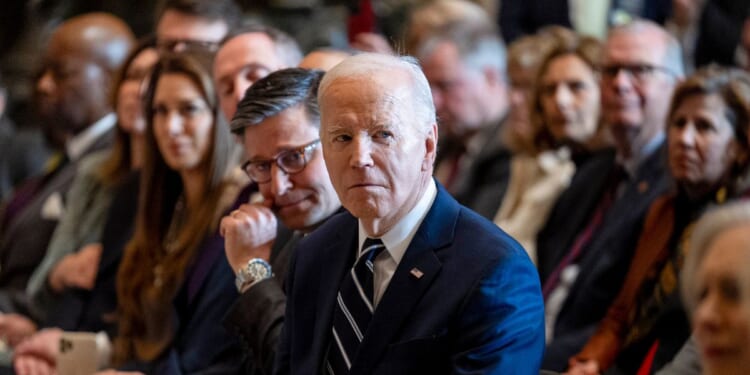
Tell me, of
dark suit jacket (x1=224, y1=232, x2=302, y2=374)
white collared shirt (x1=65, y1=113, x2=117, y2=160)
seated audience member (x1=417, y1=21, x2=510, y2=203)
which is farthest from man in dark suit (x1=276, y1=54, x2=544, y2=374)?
white collared shirt (x1=65, y1=113, x2=117, y2=160)

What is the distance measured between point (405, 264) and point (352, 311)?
0.17 m

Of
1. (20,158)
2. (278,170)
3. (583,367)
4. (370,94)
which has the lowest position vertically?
(20,158)

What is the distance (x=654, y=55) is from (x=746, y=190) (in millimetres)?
1130

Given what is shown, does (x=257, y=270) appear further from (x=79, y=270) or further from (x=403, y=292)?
(x=79, y=270)

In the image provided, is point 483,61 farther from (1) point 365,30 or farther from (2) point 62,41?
(2) point 62,41

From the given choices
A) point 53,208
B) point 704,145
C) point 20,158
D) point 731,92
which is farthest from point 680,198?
point 20,158

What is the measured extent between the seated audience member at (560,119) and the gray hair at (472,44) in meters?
0.38

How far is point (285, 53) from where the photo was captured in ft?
12.4

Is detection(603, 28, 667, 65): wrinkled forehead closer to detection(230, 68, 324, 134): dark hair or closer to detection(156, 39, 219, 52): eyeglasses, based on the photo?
detection(156, 39, 219, 52): eyeglasses

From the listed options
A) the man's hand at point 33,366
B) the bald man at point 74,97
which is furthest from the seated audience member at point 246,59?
the bald man at point 74,97

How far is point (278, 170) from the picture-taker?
2.94m

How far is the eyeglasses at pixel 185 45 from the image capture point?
4.14 metres

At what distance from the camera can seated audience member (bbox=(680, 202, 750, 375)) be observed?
156 centimetres

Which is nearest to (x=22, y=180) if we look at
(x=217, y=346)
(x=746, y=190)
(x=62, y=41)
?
(x=62, y=41)
